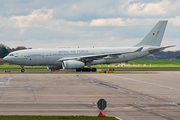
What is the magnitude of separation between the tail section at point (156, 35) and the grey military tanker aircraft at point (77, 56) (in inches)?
6.5

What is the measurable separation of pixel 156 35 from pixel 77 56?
12942 millimetres

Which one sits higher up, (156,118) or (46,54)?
(46,54)

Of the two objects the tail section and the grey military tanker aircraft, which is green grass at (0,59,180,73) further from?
the tail section

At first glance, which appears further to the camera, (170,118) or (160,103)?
(160,103)

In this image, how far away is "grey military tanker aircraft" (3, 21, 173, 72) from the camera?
64000 millimetres

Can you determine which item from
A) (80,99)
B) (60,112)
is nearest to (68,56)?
(80,99)

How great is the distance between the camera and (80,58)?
63.9m

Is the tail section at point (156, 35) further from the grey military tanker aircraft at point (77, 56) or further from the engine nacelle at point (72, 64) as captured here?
the engine nacelle at point (72, 64)

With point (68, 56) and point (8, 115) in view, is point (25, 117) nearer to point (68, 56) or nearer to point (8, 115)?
point (8, 115)

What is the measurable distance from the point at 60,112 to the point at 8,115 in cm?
244

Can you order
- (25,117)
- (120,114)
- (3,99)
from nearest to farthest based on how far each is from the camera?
1. (25,117)
2. (120,114)
3. (3,99)

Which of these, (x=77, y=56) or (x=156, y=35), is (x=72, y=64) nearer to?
(x=77, y=56)

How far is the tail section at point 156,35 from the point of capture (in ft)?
224

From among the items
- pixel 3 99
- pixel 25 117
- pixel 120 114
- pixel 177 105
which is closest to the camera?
pixel 25 117
